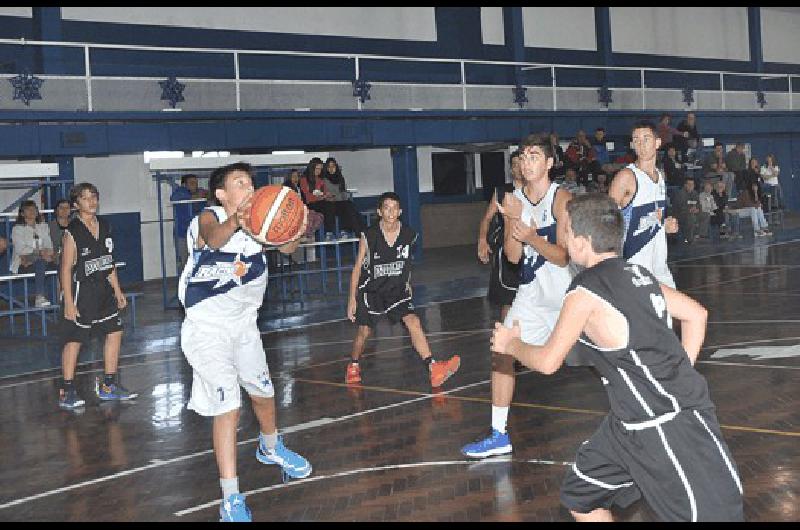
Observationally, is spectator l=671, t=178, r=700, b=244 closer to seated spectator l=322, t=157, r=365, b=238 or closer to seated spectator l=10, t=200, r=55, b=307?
seated spectator l=322, t=157, r=365, b=238

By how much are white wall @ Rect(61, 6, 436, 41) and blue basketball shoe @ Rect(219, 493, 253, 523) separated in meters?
17.7

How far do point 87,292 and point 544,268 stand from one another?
4941 mm

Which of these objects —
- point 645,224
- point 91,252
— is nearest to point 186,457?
point 91,252

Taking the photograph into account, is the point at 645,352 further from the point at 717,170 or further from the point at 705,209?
the point at 717,170

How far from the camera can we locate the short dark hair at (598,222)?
433 cm

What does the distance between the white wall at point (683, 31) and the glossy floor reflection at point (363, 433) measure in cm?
2123

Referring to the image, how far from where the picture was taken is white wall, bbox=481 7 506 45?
99.2ft

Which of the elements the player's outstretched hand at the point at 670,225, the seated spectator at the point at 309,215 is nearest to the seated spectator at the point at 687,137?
the seated spectator at the point at 309,215

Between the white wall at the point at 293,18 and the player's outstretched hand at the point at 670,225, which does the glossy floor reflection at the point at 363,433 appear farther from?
the white wall at the point at 293,18

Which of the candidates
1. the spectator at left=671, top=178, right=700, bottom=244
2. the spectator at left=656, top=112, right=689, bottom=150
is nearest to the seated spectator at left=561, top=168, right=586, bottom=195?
the spectator at left=671, top=178, right=700, bottom=244

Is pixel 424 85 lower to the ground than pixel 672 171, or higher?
higher

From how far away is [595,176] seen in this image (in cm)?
2312

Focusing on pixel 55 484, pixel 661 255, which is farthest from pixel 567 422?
pixel 55 484

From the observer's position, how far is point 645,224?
8031 mm
